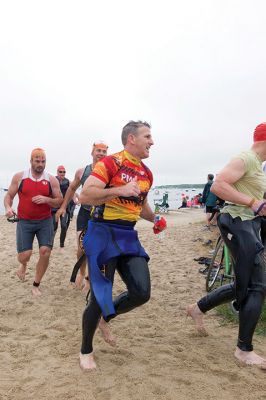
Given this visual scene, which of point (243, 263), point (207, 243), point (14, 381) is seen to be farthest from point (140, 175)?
point (207, 243)

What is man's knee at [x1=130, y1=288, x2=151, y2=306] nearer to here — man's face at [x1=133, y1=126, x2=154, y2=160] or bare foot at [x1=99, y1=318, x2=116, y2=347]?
bare foot at [x1=99, y1=318, x2=116, y2=347]

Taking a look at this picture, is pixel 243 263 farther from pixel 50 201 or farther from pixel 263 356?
pixel 50 201

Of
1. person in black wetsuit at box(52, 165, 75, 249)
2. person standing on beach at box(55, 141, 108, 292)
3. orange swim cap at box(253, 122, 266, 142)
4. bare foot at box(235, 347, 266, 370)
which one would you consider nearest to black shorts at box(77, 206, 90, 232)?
person standing on beach at box(55, 141, 108, 292)

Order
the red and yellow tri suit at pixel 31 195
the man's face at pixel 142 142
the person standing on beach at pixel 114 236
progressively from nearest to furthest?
the person standing on beach at pixel 114 236, the man's face at pixel 142 142, the red and yellow tri suit at pixel 31 195

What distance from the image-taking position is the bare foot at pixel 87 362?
3.33m

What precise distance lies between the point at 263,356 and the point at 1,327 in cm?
308

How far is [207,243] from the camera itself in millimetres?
10883

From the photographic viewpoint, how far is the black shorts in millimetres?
6090

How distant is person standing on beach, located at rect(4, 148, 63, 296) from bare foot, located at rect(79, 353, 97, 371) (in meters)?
2.66

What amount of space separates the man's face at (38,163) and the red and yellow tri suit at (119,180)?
2.64 m

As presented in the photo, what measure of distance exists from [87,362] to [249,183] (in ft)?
7.62

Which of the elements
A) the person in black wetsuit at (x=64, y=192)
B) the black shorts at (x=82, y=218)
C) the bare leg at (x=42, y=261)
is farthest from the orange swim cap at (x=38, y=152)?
the person in black wetsuit at (x=64, y=192)

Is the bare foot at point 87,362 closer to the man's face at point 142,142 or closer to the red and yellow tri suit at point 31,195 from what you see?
the man's face at point 142,142

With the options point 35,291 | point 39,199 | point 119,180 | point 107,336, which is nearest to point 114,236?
point 119,180
